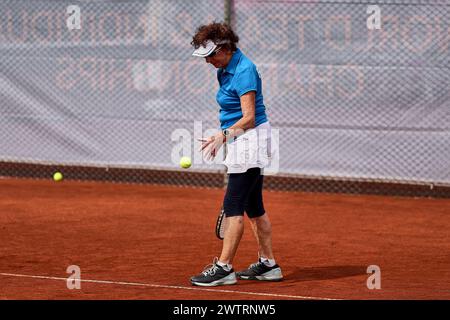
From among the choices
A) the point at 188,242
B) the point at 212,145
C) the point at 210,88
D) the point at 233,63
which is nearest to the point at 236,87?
the point at 233,63

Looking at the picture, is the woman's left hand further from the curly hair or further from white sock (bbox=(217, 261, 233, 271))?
white sock (bbox=(217, 261, 233, 271))

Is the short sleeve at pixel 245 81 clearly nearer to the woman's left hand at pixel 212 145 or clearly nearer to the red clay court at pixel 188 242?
the woman's left hand at pixel 212 145

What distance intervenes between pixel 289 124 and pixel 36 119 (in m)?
3.47

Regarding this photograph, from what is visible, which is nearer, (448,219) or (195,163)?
(448,219)

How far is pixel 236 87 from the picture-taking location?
299 inches

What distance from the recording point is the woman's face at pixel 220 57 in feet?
25.2

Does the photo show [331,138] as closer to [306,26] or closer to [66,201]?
[306,26]

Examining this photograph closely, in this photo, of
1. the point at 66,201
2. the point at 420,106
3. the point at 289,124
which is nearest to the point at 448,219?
the point at 420,106

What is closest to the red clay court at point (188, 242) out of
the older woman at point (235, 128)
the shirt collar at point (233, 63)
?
the older woman at point (235, 128)

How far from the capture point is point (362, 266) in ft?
28.9

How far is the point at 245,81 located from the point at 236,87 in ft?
0.27

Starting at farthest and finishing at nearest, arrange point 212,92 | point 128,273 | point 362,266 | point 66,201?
point 212,92
point 66,201
point 362,266
point 128,273

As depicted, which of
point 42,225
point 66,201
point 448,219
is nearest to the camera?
point 42,225

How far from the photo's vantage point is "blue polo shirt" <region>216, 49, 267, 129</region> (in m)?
7.57
